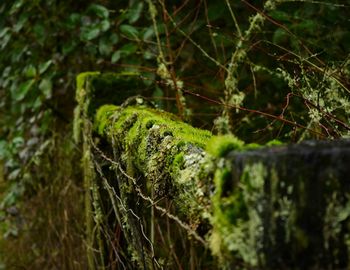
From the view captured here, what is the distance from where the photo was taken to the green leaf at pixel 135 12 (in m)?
3.76

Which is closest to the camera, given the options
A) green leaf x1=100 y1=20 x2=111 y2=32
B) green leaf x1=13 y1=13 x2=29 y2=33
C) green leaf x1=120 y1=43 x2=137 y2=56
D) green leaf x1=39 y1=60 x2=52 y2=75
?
green leaf x1=120 y1=43 x2=137 y2=56

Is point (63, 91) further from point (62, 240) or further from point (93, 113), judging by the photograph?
point (93, 113)

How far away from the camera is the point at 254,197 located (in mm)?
805

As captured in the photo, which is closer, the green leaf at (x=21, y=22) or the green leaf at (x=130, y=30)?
the green leaf at (x=130, y=30)

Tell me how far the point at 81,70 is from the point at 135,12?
122cm

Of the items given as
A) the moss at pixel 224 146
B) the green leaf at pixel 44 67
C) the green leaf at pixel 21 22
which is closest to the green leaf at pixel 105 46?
the green leaf at pixel 44 67

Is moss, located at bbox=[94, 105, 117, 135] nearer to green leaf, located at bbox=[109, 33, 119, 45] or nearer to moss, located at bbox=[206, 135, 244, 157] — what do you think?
green leaf, located at bbox=[109, 33, 119, 45]

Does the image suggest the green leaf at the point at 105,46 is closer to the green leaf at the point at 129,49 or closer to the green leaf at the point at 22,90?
the green leaf at the point at 129,49

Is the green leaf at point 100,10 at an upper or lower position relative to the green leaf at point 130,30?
upper

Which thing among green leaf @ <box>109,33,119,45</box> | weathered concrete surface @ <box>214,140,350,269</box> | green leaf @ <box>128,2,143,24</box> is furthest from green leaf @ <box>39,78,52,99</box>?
weathered concrete surface @ <box>214,140,350,269</box>

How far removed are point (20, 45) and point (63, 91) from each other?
1.75 ft

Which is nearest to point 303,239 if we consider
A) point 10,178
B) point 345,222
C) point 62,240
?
point 345,222

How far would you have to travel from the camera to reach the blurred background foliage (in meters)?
3.36

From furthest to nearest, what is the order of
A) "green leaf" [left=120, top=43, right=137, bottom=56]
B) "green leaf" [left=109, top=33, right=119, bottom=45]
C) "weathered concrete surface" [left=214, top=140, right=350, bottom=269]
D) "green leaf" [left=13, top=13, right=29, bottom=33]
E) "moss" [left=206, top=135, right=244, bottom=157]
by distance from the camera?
"green leaf" [left=13, top=13, right=29, bottom=33] < "green leaf" [left=109, top=33, right=119, bottom=45] < "green leaf" [left=120, top=43, right=137, bottom=56] < "moss" [left=206, top=135, right=244, bottom=157] < "weathered concrete surface" [left=214, top=140, right=350, bottom=269]
